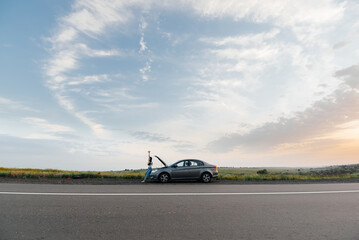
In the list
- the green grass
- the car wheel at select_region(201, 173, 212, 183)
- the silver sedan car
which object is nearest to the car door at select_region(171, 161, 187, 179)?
the silver sedan car

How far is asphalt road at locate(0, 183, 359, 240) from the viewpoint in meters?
4.87

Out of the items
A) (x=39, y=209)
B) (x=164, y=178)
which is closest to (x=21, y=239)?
(x=39, y=209)

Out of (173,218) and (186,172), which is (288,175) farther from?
(173,218)

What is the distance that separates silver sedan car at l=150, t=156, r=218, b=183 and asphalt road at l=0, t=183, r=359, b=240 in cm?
735

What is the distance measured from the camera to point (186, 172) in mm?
15797

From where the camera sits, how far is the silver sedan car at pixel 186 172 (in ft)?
51.1

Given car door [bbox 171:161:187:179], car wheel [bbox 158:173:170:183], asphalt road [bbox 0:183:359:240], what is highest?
car door [bbox 171:161:187:179]

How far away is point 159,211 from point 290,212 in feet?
11.8

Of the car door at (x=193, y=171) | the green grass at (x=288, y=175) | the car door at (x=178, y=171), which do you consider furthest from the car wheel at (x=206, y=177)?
the green grass at (x=288, y=175)

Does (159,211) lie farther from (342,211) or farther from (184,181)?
(184,181)

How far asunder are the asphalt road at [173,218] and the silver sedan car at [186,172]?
289 inches

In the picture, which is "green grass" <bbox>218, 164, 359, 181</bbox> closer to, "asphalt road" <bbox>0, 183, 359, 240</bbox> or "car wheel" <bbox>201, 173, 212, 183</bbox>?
"car wheel" <bbox>201, 173, 212, 183</bbox>

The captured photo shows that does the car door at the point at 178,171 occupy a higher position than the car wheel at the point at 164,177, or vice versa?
the car door at the point at 178,171

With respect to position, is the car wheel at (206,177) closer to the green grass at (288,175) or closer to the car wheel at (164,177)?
the car wheel at (164,177)
